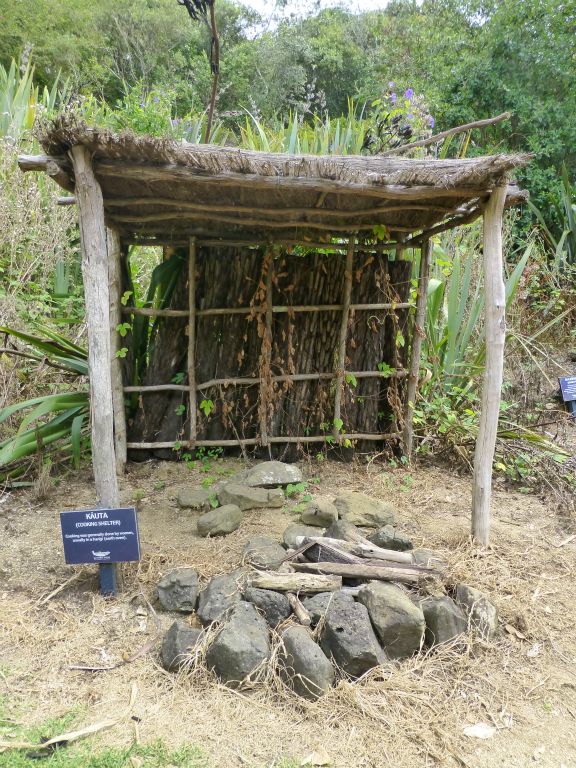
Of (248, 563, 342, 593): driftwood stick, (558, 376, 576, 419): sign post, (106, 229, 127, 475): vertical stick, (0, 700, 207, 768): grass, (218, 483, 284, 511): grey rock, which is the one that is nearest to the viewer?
Result: (0, 700, 207, 768): grass

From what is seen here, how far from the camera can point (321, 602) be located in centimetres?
227

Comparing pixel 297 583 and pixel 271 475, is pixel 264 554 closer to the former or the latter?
pixel 297 583

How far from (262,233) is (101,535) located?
232 centimetres

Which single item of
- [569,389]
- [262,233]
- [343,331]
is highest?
[262,233]

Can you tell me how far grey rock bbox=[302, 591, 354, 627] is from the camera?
221 centimetres

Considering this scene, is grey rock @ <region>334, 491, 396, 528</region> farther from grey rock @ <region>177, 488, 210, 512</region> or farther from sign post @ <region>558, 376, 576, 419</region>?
sign post @ <region>558, 376, 576, 419</region>

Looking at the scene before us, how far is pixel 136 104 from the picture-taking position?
4613 mm

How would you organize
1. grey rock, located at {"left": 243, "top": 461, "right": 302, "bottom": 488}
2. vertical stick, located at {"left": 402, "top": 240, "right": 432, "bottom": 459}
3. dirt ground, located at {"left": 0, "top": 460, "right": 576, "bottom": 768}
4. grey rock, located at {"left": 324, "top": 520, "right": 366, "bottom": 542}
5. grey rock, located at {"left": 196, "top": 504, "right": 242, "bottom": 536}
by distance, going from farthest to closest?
vertical stick, located at {"left": 402, "top": 240, "right": 432, "bottom": 459} < grey rock, located at {"left": 243, "top": 461, "right": 302, "bottom": 488} < grey rock, located at {"left": 196, "top": 504, "right": 242, "bottom": 536} < grey rock, located at {"left": 324, "top": 520, "right": 366, "bottom": 542} < dirt ground, located at {"left": 0, "top": 460, "right": 576, "bottom": 768}

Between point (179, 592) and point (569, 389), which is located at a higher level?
point (569, 389)

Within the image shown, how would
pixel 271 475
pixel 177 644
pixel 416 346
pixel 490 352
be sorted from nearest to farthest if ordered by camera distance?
pixel 177 644 < pixel 490 352 < pixel 271 475 < pixel 416 346

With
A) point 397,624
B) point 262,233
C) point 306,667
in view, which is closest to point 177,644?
point 306,667

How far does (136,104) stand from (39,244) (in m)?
1.56

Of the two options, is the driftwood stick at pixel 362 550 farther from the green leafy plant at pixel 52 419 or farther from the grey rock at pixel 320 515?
the green leafy plant at pixel 52 419

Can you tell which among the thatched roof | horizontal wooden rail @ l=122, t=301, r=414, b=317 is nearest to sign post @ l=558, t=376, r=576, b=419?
horizontal wooden rail @ l=122, t=301, r=414, b=317
